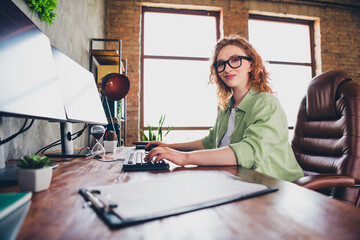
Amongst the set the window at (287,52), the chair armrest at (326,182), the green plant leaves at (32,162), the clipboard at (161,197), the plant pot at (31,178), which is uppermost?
the window at (287,52)

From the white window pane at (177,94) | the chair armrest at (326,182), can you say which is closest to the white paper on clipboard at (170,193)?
the chair armrest at (326,182)

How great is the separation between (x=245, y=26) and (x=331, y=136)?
3.61 m

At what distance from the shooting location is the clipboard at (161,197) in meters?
0.35

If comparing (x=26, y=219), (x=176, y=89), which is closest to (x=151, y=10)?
(x=176, y=89)

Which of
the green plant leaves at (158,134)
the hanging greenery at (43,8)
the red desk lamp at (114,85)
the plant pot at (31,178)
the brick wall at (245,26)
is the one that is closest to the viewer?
the plant pot at (31,178)

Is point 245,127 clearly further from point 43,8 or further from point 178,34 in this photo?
point 178,34

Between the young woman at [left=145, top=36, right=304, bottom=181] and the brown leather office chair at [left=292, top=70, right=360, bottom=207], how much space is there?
0.18 metres

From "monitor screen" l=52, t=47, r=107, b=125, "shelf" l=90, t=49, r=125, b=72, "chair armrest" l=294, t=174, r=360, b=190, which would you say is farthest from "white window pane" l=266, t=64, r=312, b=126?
"monitor screen" l=52, t=47, r=107, b=125

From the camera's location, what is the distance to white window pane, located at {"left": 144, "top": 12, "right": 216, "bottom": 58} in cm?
422

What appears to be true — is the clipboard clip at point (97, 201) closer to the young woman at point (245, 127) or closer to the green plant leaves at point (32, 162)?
the green plant leaves at point (32, 162)

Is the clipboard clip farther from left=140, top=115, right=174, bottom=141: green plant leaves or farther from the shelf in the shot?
left=140, top=115, right=174, bottom=141: green plant leaves

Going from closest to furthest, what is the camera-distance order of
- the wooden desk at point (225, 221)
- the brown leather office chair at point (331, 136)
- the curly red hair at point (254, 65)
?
the wooden desk at point (225, 221)
the brown leather office chair at point (331, 136)
the curly red hair at point (254, 65)

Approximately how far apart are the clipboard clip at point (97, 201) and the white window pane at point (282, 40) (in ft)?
15.6

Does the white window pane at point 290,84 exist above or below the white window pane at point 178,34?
below
